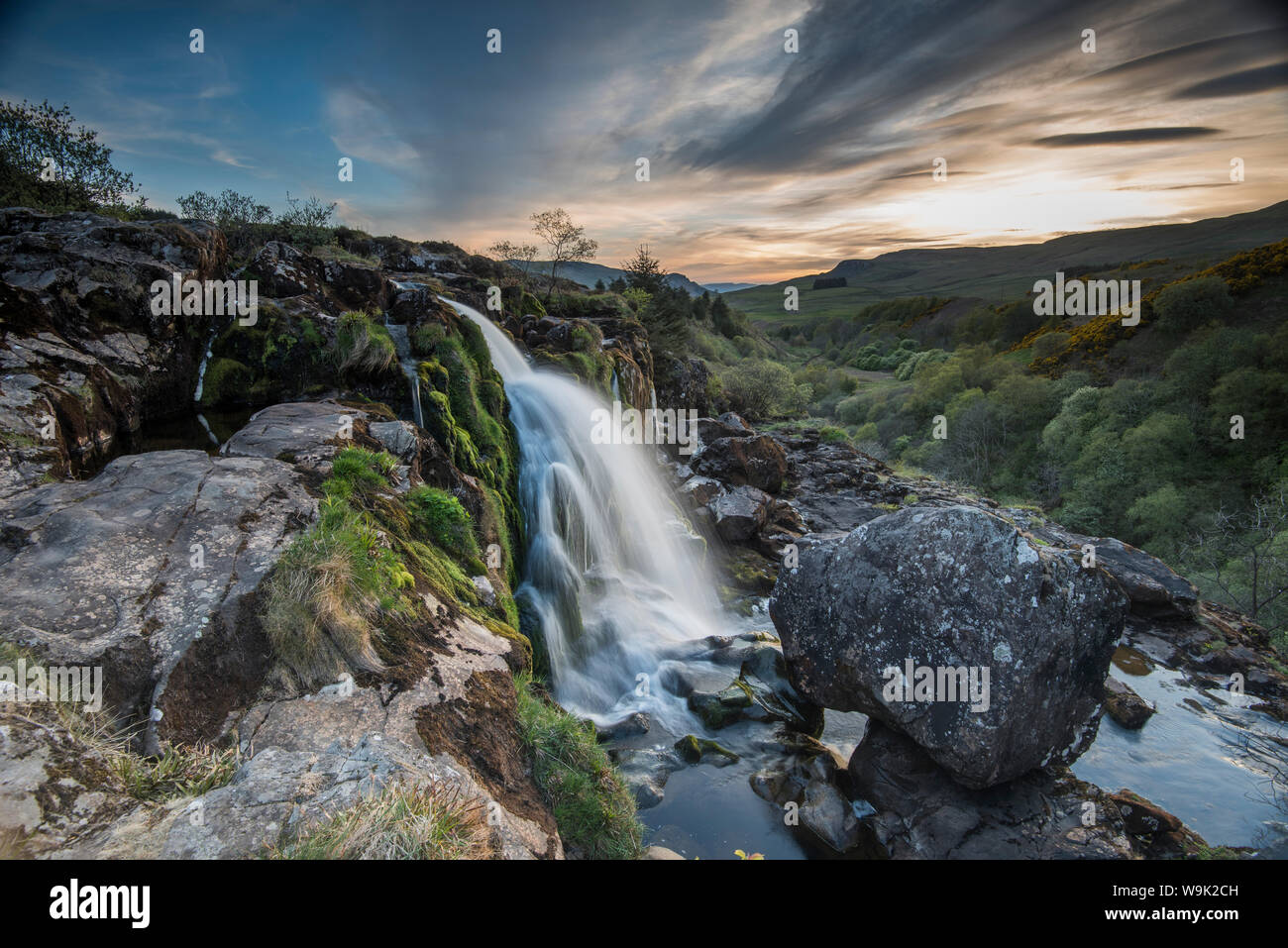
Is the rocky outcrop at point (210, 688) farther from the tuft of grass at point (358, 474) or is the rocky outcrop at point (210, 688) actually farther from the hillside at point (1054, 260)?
the hillside at point (1054, 260)

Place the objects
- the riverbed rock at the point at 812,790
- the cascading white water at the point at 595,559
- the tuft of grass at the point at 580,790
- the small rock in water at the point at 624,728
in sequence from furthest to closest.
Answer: the cascading white water at the point at 595,559
the small rock in water at the point at 624,728
the riverbed rock at the point at 812,790
the tuft of grass at the point at 580,790

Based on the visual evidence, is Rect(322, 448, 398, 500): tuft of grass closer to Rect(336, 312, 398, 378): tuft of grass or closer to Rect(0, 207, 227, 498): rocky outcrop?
Rect(0, 207, 227, 498): rocky outcrop

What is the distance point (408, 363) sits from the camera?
41.8ft

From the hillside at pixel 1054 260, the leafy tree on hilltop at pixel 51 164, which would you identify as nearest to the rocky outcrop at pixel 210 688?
the leafy tree on hilltop at pixel 51 164

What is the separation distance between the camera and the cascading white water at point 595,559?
1080 cm

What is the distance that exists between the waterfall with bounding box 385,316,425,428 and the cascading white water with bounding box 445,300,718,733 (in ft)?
8.97

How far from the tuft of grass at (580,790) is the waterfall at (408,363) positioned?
755 cm

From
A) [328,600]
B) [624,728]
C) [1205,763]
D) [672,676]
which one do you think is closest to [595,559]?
[672,676]

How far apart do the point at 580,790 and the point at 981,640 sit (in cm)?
555

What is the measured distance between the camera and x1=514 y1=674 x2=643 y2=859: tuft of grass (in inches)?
221

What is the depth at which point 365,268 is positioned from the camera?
13836mm

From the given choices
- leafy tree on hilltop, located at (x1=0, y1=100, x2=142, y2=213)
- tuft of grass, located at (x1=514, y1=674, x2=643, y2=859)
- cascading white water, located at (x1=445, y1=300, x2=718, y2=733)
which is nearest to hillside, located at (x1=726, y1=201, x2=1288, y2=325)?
cascading white water, located at (x1=445, y1=300, x2=718, y2=733)

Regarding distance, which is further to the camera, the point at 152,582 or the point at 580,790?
the point at 580,790

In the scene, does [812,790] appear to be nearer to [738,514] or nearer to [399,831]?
[399,831]
